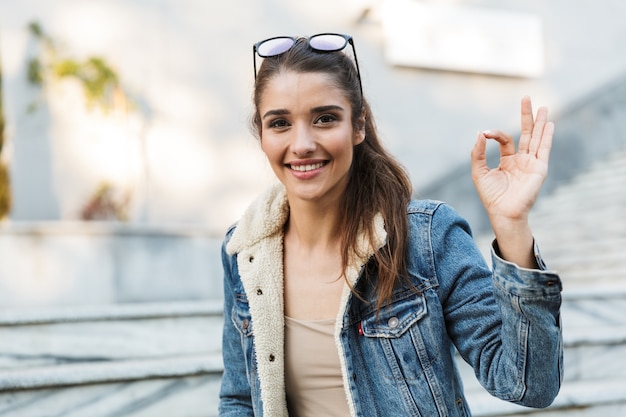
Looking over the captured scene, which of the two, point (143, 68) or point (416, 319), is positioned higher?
point (143, 68)

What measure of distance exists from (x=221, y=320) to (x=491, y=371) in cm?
160

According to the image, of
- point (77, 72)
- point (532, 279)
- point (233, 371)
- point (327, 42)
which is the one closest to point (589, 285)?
point (233, 371)

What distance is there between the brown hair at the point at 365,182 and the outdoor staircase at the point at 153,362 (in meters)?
0.97

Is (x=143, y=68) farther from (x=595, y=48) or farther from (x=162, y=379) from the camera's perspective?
(x=595, y=48)

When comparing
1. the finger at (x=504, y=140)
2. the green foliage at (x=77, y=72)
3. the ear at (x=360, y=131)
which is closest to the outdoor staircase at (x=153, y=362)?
the ear at (x=360, y=131)

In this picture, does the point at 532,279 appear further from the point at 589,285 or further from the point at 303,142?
the point at 589,285

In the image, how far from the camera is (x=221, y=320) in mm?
2717


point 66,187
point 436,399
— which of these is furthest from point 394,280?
point 66,187

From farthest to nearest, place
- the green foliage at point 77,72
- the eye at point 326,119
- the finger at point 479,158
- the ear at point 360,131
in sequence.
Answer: the green foliage at point 77,72
the ear at point 360,131
the eye at point 326,119
the finger at point 479,158

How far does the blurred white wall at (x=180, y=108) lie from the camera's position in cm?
533

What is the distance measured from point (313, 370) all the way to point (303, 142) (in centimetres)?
56

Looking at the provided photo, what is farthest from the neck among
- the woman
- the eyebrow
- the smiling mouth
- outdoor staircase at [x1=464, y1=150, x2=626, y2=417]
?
outdoor staircase at [x1=464, y1=150, x2=626, y2=417]

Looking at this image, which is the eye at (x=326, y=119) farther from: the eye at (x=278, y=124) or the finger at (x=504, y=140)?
the finger at (x=504, y=140)

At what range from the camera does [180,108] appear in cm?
582
